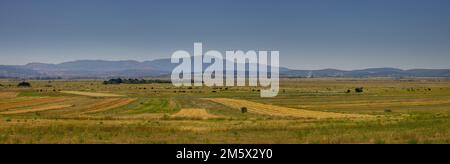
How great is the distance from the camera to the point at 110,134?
2697 cm

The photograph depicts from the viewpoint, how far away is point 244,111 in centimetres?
6412
